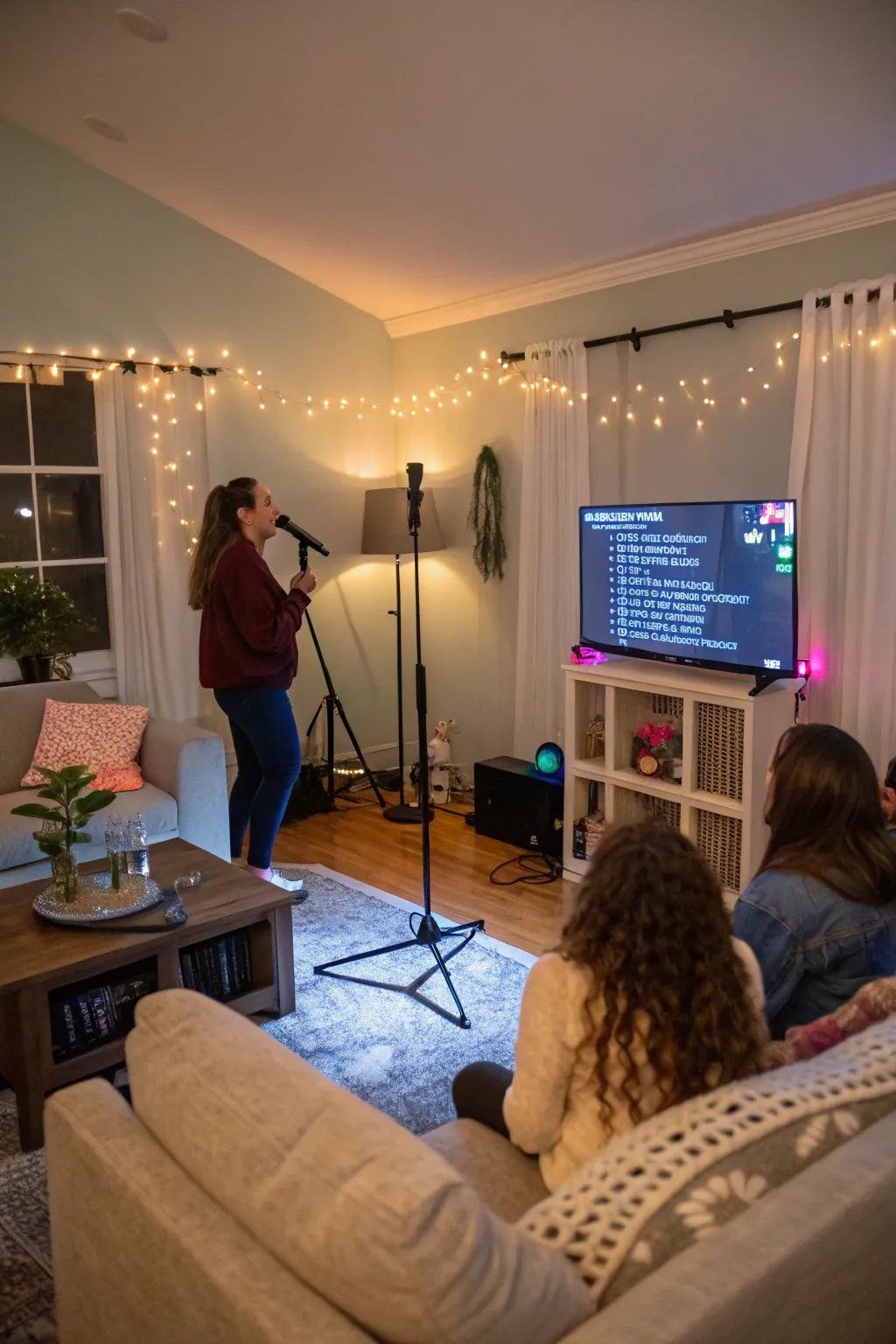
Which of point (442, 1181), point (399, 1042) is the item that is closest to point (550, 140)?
point (399, 1042)

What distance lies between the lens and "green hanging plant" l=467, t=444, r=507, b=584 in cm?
487

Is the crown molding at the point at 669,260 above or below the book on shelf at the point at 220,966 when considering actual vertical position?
above

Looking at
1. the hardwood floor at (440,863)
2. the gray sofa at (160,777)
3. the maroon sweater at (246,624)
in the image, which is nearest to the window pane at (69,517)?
the gray sofa at (160,777)

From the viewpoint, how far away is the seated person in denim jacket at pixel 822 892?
174 centimetres

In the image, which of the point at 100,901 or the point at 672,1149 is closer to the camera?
the point at 672,1149

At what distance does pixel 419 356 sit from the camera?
17.3ft

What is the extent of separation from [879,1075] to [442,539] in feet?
13.5

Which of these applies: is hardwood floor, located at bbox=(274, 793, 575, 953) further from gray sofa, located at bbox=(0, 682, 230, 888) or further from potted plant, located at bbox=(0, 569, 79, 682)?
potted plant, located at bbox=(0, 569, 79, 682)

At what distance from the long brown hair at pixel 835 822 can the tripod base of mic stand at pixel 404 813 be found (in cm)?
298

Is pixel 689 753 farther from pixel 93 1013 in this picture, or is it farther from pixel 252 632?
pixel 93 1013

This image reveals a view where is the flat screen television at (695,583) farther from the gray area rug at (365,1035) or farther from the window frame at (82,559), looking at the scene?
the window frame at (82,559)

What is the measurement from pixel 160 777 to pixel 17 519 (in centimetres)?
137

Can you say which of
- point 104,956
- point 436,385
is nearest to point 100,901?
point 104,956

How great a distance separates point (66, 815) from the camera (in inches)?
101
